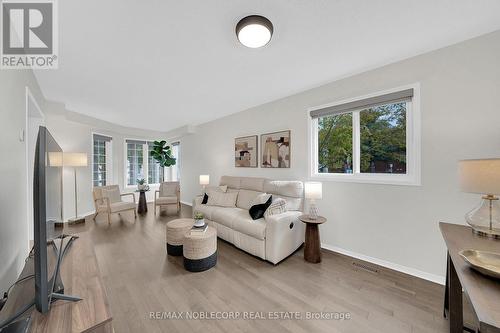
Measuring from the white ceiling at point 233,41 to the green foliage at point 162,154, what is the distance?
2.84m

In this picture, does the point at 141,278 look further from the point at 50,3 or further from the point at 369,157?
the point at 369,157

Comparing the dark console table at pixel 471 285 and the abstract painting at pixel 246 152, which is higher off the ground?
the abstract painting at pixel 246 152

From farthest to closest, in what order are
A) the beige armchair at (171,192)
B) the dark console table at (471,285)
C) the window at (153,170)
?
the window at (153,170) → the beige armchair at (171,192) → the dark console table at (471,285)

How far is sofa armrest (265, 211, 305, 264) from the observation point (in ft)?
Result: 7.59

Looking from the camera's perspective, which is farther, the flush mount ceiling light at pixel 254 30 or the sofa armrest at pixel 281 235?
the sofa armrest at pixel 281 235

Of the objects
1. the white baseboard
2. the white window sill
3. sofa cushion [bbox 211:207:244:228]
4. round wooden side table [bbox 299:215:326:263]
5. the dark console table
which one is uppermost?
the white window sill

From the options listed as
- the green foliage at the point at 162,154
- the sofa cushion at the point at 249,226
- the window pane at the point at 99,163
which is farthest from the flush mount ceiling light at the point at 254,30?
the window pane at the point at 99,163

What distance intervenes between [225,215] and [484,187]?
8.70 ft

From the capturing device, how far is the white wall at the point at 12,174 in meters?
1.34

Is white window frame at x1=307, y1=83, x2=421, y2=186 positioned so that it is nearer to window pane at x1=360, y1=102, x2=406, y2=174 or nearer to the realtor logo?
window pane at x1=360, y1=102, x2=406, y2=174

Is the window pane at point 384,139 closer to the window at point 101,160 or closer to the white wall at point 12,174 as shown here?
the white wall at point 12,174

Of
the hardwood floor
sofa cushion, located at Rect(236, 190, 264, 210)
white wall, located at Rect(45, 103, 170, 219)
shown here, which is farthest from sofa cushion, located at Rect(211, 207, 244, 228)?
white wall, located at Rect(45, 103, 170, 219)

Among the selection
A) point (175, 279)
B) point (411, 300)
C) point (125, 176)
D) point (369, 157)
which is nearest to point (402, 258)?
point (411, 300)

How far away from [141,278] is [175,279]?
0.38 meters
